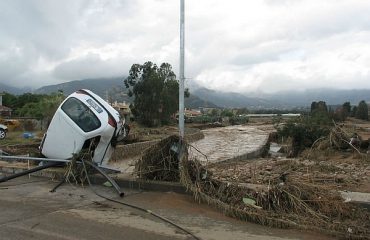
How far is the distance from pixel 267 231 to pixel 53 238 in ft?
10.7

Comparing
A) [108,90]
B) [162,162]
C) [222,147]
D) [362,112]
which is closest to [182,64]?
[162,162]

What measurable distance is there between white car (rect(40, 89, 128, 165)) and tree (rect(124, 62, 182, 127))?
143 ft

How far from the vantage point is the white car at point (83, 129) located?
40.4 ft

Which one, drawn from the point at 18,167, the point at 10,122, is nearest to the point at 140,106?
the point at 10,122

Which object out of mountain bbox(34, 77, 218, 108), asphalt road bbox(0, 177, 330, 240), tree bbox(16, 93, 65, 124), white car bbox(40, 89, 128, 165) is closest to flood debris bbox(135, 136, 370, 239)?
asphalt road bbox(0, 177, 330, 240)

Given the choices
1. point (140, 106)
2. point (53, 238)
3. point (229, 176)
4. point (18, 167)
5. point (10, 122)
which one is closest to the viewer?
point (53, 238)

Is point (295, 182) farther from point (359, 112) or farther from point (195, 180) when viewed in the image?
point (359, 112)

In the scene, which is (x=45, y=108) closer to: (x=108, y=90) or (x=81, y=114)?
(x=108, y=90)

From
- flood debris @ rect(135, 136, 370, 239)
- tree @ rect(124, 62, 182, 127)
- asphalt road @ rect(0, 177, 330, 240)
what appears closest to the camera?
asphalt road @ rect(0, 177, 330, 240)

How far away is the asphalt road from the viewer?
7152mm

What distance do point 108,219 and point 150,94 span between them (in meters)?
49.3

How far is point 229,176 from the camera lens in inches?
469

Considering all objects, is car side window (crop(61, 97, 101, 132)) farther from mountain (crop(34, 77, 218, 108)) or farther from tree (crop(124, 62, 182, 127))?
tree (crop(124, 62, 182, 127))

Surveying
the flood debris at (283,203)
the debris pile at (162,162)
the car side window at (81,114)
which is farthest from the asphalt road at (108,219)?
the car side window at (81,114)
